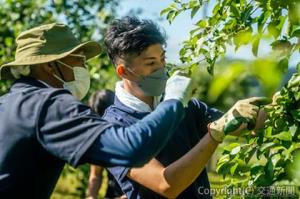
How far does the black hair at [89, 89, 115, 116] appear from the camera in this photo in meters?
4.58

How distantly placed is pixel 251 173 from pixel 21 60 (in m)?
0.84

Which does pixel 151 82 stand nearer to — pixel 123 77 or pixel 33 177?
pixel 123 77

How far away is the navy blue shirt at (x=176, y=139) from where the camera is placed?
2164 millimetres

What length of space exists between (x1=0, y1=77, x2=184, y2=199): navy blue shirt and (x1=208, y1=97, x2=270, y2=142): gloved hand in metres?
0.15

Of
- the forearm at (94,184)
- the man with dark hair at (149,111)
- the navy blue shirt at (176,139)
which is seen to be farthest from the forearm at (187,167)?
the forearm at (94,184)

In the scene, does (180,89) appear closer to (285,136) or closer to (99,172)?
(285,136)

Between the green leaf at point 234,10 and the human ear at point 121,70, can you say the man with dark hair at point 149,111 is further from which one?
the green leaf at point 234,10

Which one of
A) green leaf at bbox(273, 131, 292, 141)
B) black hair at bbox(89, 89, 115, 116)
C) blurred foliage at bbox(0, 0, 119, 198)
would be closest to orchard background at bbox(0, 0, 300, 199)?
green leaf at bbox(273, 131, 292, 141)

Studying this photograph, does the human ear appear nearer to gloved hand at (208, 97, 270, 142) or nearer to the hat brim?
the hat brim

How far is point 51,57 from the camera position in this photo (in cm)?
200

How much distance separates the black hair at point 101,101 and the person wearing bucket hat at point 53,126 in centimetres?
245

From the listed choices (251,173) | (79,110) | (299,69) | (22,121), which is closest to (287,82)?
(299,69)

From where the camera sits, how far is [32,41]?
206cm

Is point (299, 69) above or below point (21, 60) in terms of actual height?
above
